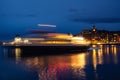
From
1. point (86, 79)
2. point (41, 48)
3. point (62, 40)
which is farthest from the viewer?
point (62, 40)

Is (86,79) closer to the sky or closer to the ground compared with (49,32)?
closer to the ground

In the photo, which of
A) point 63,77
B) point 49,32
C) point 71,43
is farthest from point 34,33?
point 63,77

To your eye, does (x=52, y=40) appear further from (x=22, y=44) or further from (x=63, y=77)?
(x=63, y=77)

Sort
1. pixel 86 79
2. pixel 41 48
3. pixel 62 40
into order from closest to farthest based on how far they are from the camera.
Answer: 1. pixel 86 79
2. pixel 41 48
3. pixel 62 40

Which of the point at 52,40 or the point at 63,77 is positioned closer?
the point at 63,77

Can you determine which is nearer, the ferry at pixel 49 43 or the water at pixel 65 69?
the water at pixel 65 69

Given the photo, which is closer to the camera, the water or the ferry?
the water

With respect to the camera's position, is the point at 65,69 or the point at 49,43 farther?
the point at 49,43

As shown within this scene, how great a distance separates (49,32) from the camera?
8419 centimetres

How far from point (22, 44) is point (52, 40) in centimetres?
750

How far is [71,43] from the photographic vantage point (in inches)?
3155

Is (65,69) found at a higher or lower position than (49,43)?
lower

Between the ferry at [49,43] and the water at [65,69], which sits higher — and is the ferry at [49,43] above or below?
above

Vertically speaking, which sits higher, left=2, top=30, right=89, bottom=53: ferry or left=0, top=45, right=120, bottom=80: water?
left=2, top=30, right=89, bottom=53: ferry
